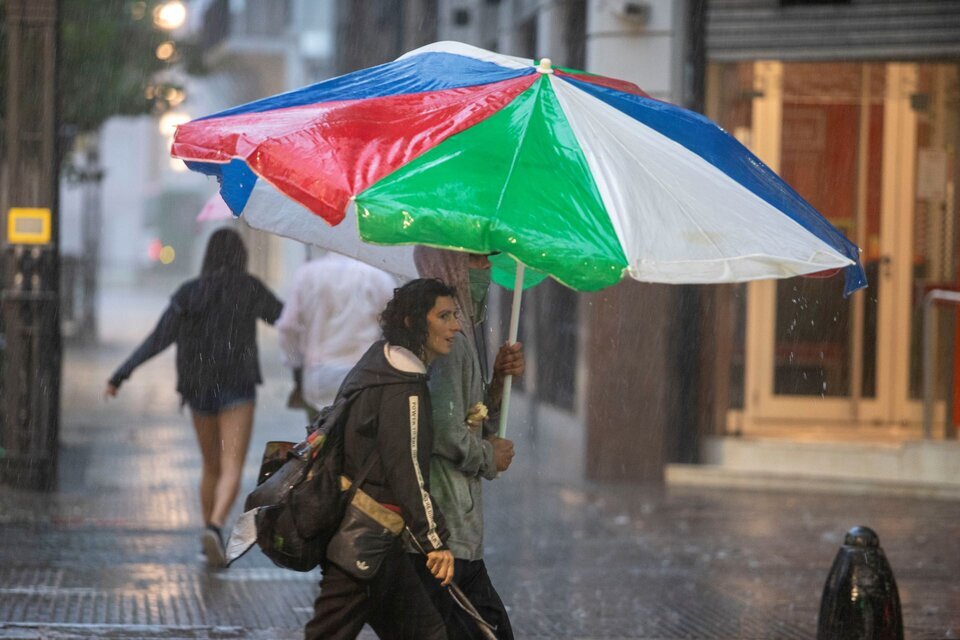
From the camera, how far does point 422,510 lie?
467 centimetres

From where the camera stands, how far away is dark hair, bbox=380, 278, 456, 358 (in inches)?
189

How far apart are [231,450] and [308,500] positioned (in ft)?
12.8

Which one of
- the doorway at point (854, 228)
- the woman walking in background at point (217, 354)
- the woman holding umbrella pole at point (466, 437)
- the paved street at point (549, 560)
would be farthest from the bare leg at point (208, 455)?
the doorway at point (854, 228)

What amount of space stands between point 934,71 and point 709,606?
247 inches

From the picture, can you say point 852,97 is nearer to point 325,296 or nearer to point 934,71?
point 934,71

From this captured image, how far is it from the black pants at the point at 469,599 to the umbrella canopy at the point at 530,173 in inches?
48.5

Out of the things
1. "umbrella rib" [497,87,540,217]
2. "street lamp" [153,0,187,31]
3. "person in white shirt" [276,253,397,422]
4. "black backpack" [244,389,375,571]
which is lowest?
"black backpack" [244,389,375,571]

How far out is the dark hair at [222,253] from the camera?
846 centimetres

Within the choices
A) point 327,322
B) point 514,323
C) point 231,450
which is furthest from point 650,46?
point 514,323

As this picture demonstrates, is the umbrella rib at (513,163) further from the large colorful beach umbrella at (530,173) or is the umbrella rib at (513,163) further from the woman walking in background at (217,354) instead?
the woman walking in background at (217,354)

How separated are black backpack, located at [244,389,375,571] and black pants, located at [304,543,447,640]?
0.42 feet

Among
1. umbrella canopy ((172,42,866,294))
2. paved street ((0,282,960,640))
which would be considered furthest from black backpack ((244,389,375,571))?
paved street ((0,282,960,640))

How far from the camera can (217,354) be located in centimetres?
828

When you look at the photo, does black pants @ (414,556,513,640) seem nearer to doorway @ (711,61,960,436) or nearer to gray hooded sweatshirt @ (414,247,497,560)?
gray hooded sweatshirt @ (414,247,497,560)
